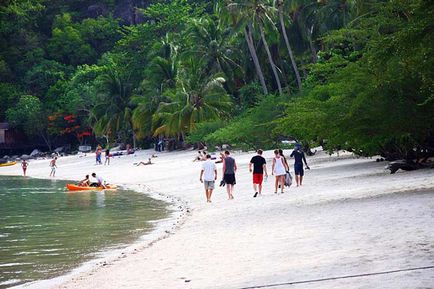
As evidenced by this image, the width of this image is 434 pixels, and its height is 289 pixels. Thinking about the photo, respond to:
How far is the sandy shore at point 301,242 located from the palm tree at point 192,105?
37408 mm

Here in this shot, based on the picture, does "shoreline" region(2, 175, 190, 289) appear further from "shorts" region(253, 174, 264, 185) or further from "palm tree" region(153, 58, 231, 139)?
"palm tree" region(153, 58, 231, 139)

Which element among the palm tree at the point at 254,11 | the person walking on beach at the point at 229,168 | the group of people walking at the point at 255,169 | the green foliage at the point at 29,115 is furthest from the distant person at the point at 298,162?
the green foliage at the point at 29,115

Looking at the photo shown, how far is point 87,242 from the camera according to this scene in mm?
17672

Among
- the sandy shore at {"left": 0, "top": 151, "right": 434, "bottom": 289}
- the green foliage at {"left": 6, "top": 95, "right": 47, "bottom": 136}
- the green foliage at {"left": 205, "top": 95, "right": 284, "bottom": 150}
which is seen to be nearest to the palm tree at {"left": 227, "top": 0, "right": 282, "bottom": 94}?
the green foliage at {"left": 205, "top": 95, "right": 284, "bottom": 150}

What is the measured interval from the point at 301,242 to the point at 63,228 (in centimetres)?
972

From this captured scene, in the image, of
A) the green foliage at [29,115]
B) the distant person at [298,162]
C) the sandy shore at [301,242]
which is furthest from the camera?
the green foliage at [29,115]

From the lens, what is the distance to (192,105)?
208 ft

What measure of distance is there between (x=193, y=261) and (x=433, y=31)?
5907 millimetres

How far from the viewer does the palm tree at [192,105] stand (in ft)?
205

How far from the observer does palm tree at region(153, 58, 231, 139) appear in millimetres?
62469

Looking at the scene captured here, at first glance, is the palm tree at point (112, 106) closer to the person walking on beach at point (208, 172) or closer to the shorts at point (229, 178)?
the shorts at point (229, 178)

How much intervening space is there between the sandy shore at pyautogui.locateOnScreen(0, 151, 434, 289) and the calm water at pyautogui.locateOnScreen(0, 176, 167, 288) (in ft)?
4.03

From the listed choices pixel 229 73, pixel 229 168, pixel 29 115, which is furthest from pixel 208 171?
pixel 29 115

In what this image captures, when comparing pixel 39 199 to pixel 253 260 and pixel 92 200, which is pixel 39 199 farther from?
pixel 253 260
